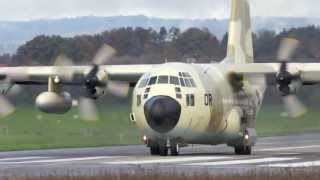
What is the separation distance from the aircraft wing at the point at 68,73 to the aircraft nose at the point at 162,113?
4.64m

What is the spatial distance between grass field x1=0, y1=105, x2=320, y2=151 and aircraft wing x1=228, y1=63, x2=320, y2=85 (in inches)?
482

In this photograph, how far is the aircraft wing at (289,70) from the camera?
1312 inches

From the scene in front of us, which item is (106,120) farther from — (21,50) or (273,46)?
(21,50)

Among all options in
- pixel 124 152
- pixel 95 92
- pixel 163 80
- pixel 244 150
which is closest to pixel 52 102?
pixel 95 92

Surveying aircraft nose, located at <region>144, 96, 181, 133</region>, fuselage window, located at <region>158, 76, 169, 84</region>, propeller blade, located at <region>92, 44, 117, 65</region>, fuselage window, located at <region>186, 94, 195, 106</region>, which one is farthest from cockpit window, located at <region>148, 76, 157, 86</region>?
propeller blade, located at <region>92, 44, 117, 65</region>

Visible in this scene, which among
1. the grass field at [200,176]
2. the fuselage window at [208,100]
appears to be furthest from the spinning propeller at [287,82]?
the grass field at [200,176]

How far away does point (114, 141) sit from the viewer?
46812 mm

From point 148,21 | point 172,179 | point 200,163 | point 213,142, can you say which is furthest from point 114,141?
point 148,21

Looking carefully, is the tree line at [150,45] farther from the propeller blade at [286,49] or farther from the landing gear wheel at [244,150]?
the landing gear wheel at [244,150]

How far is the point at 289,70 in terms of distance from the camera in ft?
108

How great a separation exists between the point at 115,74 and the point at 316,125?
2569cm

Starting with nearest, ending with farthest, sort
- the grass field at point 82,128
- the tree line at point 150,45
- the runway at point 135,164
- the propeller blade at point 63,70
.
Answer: the runway at point 135,164 → the propeller blade at point 63,70 → the grass field at point 82,128 → the tree line at point 150,45

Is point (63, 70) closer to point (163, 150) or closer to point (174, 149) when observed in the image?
point (163, 150)

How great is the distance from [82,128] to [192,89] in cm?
2431
